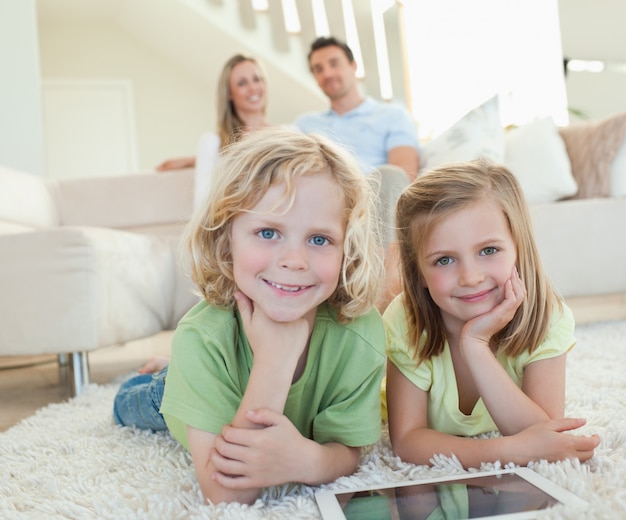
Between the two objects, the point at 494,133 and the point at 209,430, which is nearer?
the point at 209,430

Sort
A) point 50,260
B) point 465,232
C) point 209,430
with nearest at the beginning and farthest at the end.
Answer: point 209,430 < point 465,232 < point 50,260

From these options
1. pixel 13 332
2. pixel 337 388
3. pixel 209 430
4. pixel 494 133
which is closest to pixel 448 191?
pixel 337 388

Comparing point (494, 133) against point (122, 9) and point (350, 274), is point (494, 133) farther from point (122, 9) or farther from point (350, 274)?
point (122, 9)

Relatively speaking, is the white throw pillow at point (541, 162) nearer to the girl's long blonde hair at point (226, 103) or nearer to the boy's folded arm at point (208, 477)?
the girl's long blonde hair at point (226, 103)

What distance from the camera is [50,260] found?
5.01 feet

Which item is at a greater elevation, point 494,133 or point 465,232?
point 494,133

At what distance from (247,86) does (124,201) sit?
67 centimetres

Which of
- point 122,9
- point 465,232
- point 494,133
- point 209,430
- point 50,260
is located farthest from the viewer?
point 122,9

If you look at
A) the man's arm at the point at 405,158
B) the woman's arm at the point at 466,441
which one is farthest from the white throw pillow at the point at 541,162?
the woman's arm at the point at 466,441

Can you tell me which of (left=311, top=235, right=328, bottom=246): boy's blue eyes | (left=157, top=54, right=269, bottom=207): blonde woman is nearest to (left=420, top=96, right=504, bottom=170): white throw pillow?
(left=157, top=54, right=269, bottom=207): blonde woman

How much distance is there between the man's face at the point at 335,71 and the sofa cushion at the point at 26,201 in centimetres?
115

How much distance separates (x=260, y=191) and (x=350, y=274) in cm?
16

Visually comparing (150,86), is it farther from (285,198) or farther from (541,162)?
(285,198)

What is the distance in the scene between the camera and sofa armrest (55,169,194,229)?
8.86ft
